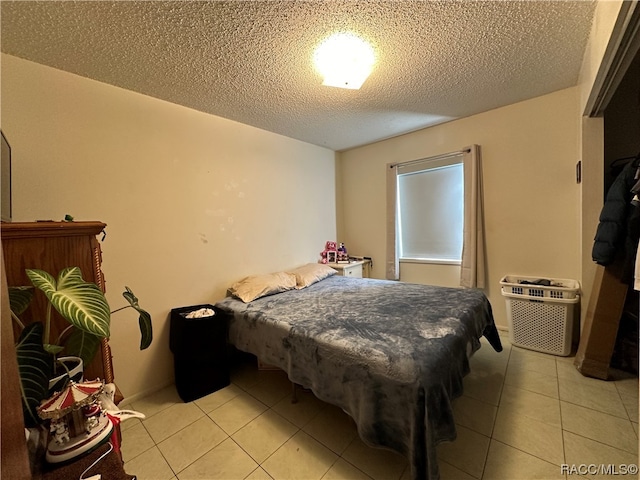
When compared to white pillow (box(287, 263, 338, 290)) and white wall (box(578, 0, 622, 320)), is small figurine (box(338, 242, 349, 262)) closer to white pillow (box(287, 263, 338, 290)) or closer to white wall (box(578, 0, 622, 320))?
white pillow (box(287, 263, 338, 290))

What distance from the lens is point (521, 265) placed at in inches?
104

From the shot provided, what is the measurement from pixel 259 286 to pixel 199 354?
2.42 feet

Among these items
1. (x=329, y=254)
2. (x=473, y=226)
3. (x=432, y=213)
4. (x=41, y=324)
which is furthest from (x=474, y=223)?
(x=41, y=324)

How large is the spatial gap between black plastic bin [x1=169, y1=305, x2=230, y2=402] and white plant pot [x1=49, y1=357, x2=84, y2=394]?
101 cm

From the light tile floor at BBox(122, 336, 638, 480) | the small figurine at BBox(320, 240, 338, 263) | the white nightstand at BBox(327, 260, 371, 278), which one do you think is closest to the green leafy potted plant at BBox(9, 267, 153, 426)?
the light tile floor at BBox(122, 336, 638, 480)

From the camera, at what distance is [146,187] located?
207 centimetres

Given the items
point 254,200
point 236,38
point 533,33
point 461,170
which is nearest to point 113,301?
point 254,200

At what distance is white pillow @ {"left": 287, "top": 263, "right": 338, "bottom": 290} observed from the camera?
2.76m

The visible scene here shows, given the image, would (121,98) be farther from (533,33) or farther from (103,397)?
(533,33)

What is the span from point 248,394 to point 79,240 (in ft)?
5.26

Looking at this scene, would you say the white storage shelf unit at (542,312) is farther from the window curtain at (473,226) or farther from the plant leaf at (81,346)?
the plant leaf at (81,346)

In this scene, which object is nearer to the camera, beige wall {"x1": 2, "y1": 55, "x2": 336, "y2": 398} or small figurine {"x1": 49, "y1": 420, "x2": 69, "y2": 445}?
small figurine {"x1": 49, "y1": 420, "x2": 69, "y2": 445}

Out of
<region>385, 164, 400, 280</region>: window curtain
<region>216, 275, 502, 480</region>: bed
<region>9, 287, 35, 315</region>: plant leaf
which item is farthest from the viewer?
<region>385, 164, 400, 280</region>: window curtain

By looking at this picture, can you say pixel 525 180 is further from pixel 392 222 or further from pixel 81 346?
pixel 81 346
